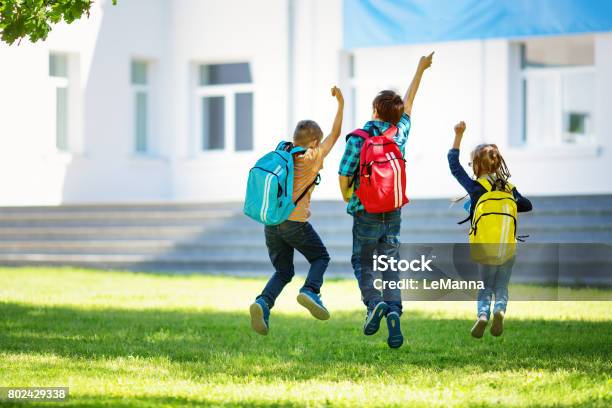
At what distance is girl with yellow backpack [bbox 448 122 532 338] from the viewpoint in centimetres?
735

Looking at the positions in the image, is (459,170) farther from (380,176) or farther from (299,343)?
(299,343)

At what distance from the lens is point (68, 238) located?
17266 mm

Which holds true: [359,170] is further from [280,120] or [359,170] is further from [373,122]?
[280,120]

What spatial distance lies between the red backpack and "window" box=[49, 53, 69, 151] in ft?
42.7

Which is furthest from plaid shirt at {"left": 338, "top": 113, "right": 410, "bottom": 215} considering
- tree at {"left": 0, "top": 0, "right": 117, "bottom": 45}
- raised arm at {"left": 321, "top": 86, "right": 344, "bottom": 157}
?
tree at {"left": 0, "top": 0, "right": 117, "bottom": 45}

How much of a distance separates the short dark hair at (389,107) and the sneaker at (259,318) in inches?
59.8

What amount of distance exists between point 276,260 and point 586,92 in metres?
10.9

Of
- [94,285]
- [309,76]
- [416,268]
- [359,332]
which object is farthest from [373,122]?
[309,76]

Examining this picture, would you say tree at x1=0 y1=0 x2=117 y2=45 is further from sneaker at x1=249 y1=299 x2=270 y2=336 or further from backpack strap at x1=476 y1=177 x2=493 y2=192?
backpack strap at x1=476 y1=177 x2=493 y2=192

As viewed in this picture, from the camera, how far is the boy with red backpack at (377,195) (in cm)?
720

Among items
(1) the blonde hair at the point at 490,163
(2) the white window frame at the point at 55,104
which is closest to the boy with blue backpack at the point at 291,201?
(1) the blonde hair at the point at 490,163

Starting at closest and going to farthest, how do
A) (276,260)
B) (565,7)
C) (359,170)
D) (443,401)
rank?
1. (443,401)
2. (359,170)
3. (276,260)
4. (565,7)

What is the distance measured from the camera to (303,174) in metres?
7.65

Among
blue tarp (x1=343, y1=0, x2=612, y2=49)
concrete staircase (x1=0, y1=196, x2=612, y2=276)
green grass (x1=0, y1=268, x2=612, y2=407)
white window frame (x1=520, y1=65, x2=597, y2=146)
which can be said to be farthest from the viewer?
white window frame (x1=520, y1=65, x2=597, y2=146)
